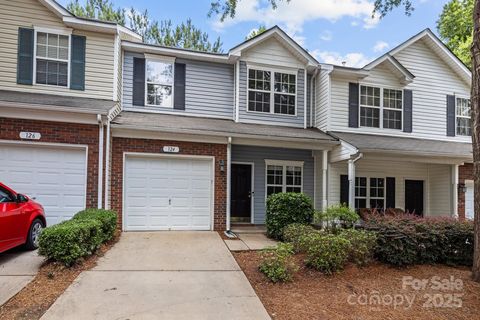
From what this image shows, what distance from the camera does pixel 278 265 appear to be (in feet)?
18.7

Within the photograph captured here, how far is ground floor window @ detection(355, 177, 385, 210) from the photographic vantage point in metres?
12.7

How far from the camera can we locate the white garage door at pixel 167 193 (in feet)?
31.5

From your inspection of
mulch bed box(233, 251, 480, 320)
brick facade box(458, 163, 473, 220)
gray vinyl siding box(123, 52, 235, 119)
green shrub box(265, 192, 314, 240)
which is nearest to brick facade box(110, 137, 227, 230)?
green shrub box(265, 192, 314, 240)

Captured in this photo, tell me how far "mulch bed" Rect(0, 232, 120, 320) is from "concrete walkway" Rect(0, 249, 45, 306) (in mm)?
111

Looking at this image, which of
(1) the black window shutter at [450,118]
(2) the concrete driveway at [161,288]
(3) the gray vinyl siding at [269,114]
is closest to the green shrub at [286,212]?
(2) the concrete driveway at [161,288]

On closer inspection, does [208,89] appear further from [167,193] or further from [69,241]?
[69,241]

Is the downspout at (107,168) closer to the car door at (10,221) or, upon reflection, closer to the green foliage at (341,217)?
the car door at (10,221)

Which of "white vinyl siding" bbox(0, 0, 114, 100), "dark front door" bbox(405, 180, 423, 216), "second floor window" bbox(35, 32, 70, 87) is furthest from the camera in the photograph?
"dark front door" bbox(405, 180, 423, 216)

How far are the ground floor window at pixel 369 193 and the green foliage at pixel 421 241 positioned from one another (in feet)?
16.7

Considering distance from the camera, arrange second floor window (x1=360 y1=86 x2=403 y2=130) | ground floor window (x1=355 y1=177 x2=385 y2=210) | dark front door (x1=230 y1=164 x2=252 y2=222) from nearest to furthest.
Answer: dark front door (x1=230 y1=164 x2=252 y2=222), second floor window (x1=360 y1=86 x2=403 y2=130), ground floor window (x1=355 y1=177 x2=385 y2=210)

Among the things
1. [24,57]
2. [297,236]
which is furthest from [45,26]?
[297,236]

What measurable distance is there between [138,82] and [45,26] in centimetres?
300

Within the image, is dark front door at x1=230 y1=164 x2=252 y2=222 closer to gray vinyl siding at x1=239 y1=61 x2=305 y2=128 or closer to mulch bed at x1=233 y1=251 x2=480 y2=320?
gray vinyl siding at x1=239 y1=61 x2=305 y2=128

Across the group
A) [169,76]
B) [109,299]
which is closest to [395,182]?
[169,76]
